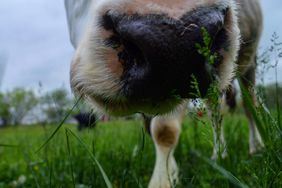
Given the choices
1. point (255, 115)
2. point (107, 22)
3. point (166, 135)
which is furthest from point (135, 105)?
point (166, 135)

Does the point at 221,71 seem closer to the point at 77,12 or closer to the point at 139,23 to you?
the point at 139,23

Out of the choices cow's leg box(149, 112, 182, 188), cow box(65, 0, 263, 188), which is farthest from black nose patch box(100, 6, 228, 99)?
cow's leg box(149, 112, 182, 188)

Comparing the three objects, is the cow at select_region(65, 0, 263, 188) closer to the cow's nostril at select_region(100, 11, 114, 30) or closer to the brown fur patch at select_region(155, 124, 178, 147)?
the cow's nostril at select_region(100, 11, 114, 30)

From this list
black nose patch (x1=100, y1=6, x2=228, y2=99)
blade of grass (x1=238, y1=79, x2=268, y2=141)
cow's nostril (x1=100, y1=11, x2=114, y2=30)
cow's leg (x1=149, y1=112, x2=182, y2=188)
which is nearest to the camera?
black nose patch (x1=100, y1=6, x2=228, y2=99)

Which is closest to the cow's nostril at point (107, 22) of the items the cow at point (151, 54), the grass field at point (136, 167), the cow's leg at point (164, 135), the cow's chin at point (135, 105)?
the cow at point (151, 54)

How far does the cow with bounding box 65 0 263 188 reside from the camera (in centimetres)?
126

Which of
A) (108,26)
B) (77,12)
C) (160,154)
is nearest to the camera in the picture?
(108,26)

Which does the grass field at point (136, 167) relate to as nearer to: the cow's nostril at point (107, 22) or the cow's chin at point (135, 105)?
the cow's chin at point (135, 105)

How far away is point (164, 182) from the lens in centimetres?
292

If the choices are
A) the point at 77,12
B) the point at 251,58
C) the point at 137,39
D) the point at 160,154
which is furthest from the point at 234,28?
the point at 251,58

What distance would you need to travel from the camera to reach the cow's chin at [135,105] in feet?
4.98

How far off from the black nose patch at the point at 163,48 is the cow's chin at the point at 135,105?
0.07 m

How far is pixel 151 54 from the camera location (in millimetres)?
1250

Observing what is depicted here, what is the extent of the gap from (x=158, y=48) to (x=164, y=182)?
1800 millimetres
